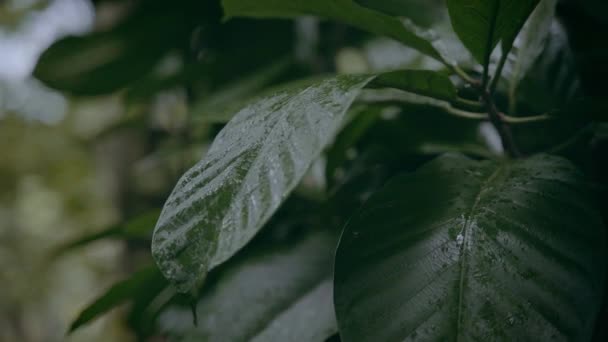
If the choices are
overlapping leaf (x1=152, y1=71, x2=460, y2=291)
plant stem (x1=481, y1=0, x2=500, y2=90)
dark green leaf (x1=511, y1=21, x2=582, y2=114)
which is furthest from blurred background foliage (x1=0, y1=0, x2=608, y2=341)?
overlapping leaf (x1=152, y1=71, x2=460, y2=291)

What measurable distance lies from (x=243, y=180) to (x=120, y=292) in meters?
0.30

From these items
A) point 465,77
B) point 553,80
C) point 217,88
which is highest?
point 465,77

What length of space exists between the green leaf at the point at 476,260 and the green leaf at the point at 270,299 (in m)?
0.11

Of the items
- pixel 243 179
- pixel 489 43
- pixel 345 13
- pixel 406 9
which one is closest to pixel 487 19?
pixel 489 43

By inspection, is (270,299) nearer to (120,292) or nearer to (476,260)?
(120,292)

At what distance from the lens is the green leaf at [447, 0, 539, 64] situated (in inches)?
15.4

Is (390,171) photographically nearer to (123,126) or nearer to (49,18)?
(123,126)

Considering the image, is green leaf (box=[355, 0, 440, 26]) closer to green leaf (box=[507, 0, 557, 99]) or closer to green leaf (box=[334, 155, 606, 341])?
green leaf (box=[507, 0, 557, 99])

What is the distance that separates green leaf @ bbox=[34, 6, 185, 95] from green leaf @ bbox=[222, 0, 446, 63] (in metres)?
0.49

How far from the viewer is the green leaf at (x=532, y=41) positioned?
53 cm

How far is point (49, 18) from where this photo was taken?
2.99 metres

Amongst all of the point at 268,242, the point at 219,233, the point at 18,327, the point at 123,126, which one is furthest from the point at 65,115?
the point at 219,233

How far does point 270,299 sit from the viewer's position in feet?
1.82

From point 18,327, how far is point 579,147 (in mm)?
6090
